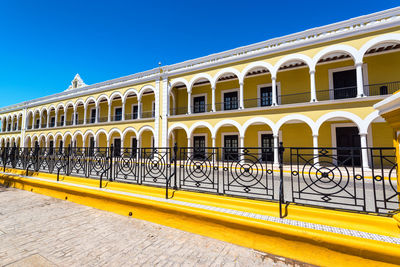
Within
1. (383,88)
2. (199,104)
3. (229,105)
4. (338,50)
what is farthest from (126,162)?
(383,88)

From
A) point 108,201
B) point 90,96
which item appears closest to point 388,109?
point 108,201

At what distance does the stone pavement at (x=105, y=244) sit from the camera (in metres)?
2.55

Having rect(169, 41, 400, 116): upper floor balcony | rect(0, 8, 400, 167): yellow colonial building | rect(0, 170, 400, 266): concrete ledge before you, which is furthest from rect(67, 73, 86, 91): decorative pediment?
rect(0, 170, 400, 266): concrete ledge

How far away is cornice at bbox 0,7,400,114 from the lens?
10011 mm

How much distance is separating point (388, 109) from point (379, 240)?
5.64 feet

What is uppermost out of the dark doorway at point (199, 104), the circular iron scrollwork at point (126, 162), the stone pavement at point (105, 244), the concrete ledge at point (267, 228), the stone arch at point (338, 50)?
the stone arch at point (338, 50)

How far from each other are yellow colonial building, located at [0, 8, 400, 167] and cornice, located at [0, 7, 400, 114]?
0.05 metres

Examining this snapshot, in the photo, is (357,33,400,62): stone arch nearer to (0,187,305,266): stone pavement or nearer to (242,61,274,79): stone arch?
(242,61,274,79): stone arch

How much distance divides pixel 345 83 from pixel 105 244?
15.9 meters

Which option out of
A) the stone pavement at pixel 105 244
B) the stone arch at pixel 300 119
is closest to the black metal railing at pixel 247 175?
the stone pavement at pixel 105 244

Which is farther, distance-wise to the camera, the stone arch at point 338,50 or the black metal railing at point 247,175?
the stone arch at point 338,50

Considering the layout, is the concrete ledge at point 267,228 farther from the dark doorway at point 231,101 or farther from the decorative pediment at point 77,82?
the decorative pediment at point 77,82

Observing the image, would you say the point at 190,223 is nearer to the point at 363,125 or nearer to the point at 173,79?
the point at 363,125

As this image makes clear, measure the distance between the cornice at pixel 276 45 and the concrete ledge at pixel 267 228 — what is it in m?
12.1
